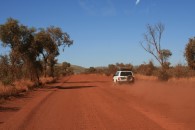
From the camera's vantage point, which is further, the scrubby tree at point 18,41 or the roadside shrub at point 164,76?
the roadside shrub at point 164,76

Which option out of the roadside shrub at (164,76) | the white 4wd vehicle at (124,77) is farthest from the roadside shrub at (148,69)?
the white 4wd vehicle at (124,77)


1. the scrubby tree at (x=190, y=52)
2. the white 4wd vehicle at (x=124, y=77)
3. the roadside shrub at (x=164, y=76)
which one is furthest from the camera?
the scrubby tree at (x=190, y=52)

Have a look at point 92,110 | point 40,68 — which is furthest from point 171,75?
point 92,110

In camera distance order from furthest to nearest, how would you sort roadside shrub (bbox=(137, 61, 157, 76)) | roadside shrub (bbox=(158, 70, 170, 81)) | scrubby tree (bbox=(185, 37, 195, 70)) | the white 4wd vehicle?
roadside shrub (bbox=(137, 61, 157, 76)), scrubby tree (bbox=(185, 37, 195, 70)), roadside shrub (bbox=(158, 70, 170, 81)), the white 4wd vehicle

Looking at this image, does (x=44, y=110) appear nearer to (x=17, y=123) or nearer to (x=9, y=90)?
(x=17, y=123)

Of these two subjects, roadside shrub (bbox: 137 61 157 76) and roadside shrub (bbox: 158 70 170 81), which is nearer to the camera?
roadside shrub (bbox: 158 70 170 81)

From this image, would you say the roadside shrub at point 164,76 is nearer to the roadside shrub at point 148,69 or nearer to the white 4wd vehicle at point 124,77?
the white 4wd vehicle at point 124,77

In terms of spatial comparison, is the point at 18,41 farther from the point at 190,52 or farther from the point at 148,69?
the point at 148,69

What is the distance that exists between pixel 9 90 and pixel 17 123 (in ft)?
46.1

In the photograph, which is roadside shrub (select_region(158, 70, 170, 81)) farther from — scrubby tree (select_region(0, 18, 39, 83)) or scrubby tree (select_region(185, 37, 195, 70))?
scrubby tree (select_region(0, 18, 39, 83))

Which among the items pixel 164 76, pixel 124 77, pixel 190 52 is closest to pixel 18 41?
pixel 124 77

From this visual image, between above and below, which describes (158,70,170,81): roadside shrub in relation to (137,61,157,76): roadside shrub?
below

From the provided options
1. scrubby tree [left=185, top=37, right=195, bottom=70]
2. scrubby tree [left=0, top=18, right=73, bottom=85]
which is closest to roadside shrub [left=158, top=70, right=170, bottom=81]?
scrubby tree [left=185, top=37, right=195, bottom=70]

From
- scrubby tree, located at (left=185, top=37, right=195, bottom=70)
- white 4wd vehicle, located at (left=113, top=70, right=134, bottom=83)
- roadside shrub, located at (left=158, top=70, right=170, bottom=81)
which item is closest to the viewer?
white 4wd vehicle, located at (left=113, top=70, right=134, bottom=83)
